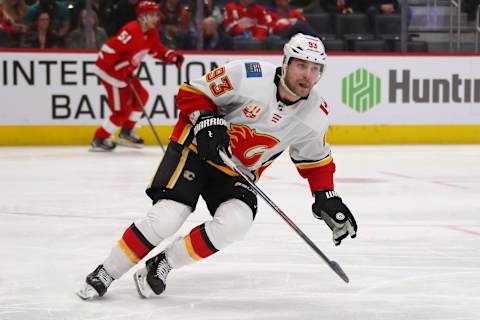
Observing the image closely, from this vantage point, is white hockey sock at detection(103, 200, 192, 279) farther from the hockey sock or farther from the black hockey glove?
the black hockey glove

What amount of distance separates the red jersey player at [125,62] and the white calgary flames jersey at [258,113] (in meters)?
5.72

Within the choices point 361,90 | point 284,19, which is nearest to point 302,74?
point 361,90

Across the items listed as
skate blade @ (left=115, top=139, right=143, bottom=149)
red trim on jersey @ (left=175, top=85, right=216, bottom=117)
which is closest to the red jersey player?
skate blade @ (left=115, top=139, right=143, bottom=149)

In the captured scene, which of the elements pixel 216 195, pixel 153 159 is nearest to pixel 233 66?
pixel 216 195

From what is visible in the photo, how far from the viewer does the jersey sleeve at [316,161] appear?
345 centimetres

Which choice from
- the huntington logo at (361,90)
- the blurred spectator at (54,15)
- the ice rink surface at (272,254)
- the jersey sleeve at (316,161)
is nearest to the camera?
the ice rink surface at (272,254)

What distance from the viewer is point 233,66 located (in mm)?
3393

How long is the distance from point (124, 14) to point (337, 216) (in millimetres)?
7079

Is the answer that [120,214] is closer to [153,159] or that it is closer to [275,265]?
[275,265]

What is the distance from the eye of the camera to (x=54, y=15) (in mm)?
9992

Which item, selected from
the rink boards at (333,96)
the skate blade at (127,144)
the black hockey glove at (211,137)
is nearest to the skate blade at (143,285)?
the black hockey glove at (211,137)

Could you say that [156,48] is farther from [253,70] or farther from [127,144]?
[253,70]

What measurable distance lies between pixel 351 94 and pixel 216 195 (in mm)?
7156

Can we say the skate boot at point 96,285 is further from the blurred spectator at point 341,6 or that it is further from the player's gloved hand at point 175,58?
the blurred spectator at point 341,6
